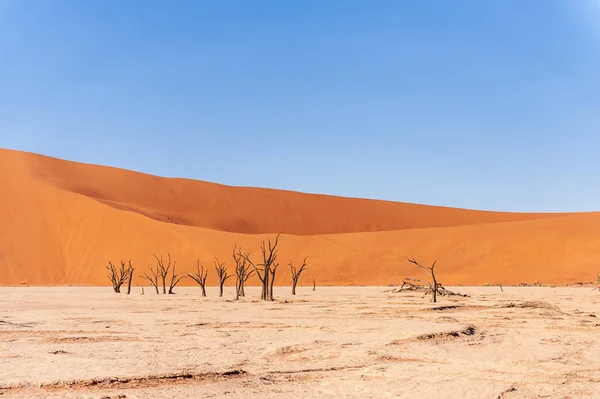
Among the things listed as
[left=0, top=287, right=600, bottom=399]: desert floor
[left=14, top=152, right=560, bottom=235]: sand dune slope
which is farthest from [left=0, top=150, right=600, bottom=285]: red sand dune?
[left=0, top=287, right=600, bottom=399]: desert floor

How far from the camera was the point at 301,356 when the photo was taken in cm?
853

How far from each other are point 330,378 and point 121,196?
81502 mm

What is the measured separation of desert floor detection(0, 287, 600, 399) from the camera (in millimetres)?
6484

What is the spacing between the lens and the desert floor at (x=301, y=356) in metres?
6.48

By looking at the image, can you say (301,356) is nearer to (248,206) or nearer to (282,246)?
(282,246)

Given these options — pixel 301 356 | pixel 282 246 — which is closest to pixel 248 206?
pixel 282 246

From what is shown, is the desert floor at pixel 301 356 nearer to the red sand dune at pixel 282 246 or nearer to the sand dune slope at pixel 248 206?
the red sand dune at pixel 282 246

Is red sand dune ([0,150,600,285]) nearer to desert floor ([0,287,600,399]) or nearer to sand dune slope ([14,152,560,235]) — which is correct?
sand dune slope ([14,152,560,235])

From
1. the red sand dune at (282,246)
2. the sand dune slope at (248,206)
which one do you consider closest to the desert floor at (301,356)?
the red sand dune at (282,246)

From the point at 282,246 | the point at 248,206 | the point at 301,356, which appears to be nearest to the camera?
the point at 301,356

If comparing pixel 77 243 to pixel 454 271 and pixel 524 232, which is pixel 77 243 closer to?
pixel 454 271

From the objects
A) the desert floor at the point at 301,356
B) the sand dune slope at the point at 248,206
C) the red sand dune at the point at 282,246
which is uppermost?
the sand dune slope at the point at 248,206

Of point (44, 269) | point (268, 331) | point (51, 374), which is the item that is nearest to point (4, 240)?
point (44, 269)

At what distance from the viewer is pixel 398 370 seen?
296 inches
